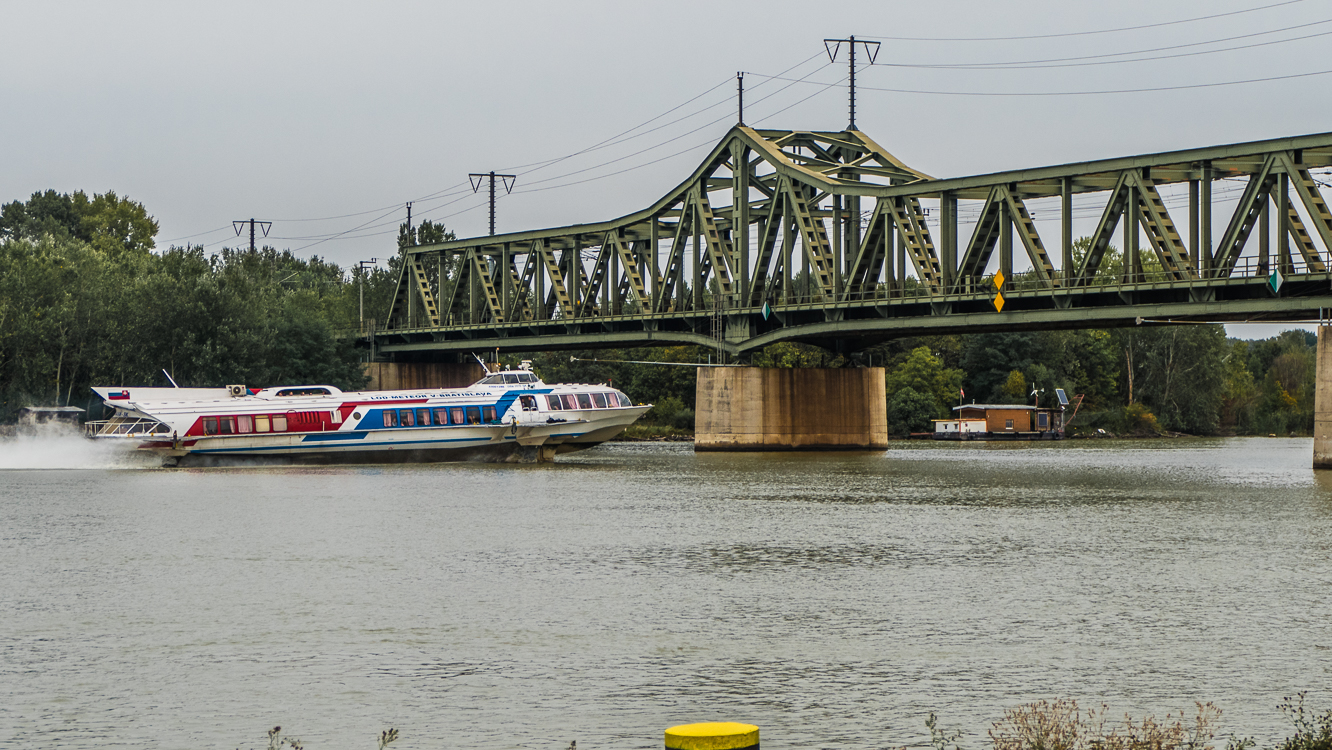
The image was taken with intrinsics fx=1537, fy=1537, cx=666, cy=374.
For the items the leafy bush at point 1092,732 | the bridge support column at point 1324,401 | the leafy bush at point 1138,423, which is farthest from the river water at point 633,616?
the leafy bush at point 1138,423

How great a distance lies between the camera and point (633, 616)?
26125 mm

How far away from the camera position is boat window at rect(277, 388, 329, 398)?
76.7 m

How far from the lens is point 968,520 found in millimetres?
44875

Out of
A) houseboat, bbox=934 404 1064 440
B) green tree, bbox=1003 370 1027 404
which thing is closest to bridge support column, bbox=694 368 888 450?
houseboat, bbox=934 404 1064 440

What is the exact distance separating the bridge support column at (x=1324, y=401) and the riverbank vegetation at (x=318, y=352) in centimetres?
3747

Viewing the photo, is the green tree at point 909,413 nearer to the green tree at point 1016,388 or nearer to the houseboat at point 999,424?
the houseboat at point 999,424

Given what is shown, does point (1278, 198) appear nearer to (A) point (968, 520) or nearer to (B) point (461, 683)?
(A) point (968, 520)

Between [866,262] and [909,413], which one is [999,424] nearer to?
[909,413]

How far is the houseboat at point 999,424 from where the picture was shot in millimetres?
148000

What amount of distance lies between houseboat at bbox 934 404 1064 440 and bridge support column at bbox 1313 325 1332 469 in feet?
252

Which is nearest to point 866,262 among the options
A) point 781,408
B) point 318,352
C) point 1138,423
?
point 781,408

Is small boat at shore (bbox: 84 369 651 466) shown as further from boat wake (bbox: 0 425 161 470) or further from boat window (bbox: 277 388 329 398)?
boat wake (bbox: 0 425 161 470)

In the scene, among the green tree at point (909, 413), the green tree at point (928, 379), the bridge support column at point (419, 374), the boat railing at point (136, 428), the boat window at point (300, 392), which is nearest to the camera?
the boat railing at point (136, 428)

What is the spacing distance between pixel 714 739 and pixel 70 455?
71771 millimetres
